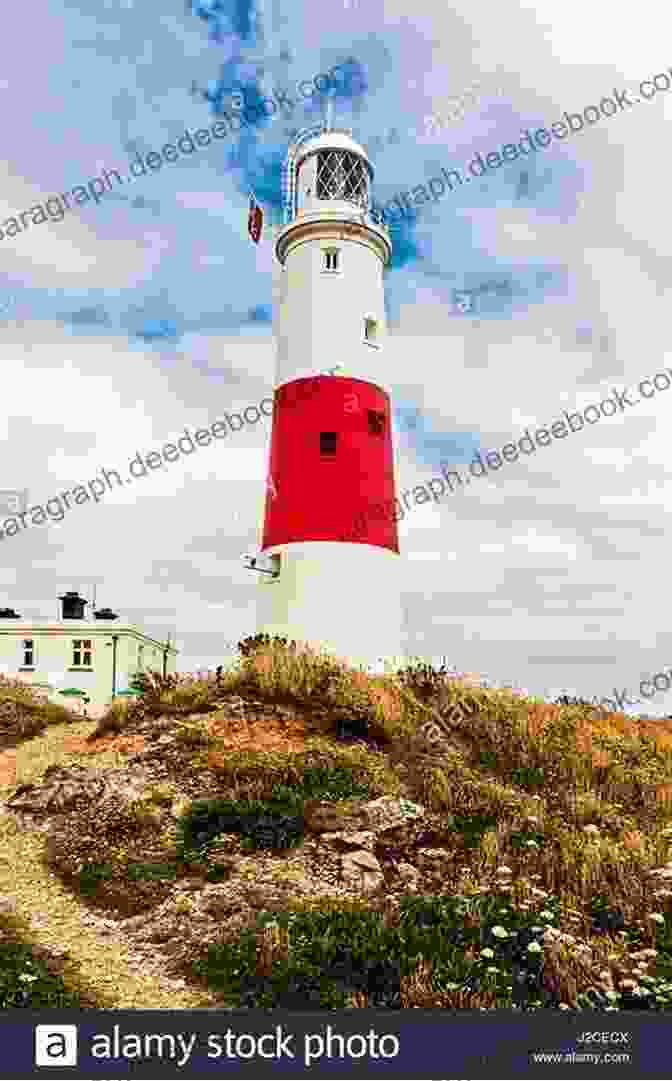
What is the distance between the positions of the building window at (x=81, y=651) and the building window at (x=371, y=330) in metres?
20.6

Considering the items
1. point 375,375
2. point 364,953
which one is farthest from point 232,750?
point 375,375

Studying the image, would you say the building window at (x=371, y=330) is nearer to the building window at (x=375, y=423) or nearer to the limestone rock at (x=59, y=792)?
the building window at (x=375, y=423)

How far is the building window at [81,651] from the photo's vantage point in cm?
3847

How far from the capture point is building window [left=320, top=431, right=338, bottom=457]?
22.2 meters

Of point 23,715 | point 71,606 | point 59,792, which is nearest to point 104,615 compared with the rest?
point 71,606

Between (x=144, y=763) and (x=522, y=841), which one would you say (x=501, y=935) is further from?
(x=144, y=763)

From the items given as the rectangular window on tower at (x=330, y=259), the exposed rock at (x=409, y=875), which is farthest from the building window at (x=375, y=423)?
the exposed rock at (x=409, y=875)

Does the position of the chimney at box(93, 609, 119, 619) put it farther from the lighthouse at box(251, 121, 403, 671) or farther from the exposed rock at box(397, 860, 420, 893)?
the exposed rock at box(397, 860, 420, 893)

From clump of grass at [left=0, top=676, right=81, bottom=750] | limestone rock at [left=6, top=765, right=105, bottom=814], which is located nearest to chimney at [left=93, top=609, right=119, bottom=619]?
clump of grass at [left=0, top=676, right=81, bottom=750]

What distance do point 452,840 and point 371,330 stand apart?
1494 centimetres

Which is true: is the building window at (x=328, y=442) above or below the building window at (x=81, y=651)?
above

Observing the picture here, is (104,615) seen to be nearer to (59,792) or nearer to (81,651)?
(81,651)

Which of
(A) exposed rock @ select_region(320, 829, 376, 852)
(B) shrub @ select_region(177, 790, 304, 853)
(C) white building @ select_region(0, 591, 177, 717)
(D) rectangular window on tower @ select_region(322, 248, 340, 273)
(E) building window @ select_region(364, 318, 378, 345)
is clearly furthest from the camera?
(C) white building @ select_region(0, 591, 177, 717)

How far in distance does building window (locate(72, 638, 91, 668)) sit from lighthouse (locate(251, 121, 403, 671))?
1795 centimetres
